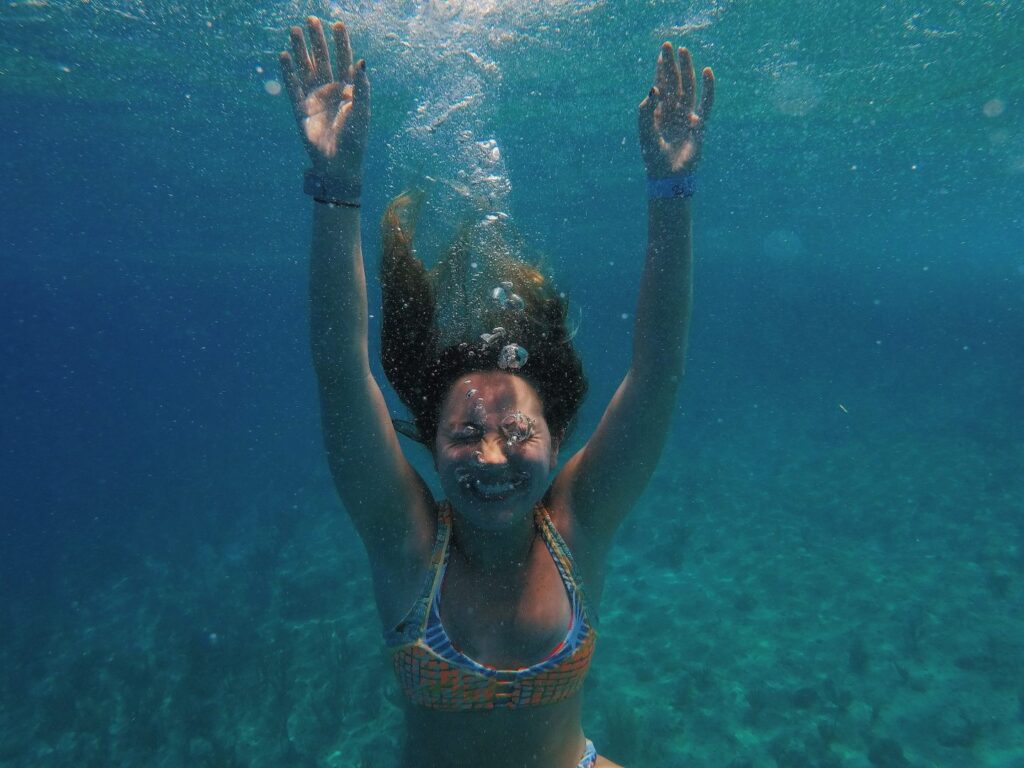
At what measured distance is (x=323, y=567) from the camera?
13.5 meters

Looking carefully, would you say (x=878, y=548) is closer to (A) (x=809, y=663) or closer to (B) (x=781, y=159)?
(A) (x=809, y=663)

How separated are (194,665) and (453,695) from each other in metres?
10.0

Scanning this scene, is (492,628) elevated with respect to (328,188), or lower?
lower

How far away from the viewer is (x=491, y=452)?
2.34 metres

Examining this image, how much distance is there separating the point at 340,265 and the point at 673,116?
60.7 inches

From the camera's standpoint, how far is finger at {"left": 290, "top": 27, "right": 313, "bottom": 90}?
7.20ft

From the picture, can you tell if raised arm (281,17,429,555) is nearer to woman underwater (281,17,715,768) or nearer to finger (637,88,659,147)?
woman underwater (281,17,715,768)

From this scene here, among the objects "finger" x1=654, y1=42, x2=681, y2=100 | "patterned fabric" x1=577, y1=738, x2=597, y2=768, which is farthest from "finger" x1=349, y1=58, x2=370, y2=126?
"patterned fabric" x1=577, y1=738, x2=597, y2=768

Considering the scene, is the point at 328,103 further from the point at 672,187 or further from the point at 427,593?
the point at 427,593

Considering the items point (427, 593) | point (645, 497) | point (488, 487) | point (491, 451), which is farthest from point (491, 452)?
point (645, 497)

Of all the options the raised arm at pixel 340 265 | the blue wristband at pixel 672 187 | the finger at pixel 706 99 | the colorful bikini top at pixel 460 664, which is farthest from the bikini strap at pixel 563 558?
the finger at pixel 706 99

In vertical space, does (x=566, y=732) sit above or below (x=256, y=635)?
above

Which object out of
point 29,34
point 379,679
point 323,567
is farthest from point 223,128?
point 379,679

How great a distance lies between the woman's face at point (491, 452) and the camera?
7.68ft
